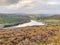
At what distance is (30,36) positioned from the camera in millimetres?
3551

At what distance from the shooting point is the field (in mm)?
3376

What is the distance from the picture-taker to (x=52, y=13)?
4.39 meters

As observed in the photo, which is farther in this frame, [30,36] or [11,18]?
[11,18]

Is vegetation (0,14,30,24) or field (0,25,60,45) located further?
vegetation (0,14,30,24)

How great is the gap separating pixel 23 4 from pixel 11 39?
4.16 ft

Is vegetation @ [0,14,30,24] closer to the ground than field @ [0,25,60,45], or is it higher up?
higher up

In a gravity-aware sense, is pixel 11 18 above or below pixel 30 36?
above

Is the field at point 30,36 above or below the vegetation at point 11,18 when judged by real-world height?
below

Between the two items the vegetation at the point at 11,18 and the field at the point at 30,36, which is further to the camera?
the vegetation at the point at 11,18

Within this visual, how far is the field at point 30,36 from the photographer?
3.38 m

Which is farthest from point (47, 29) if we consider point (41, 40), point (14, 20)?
point (14, 20)

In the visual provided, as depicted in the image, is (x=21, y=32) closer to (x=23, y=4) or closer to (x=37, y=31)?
(x=37, y=31)

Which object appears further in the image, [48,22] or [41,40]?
[48,22]

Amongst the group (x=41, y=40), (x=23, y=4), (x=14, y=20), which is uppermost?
(x=23, y=4)
